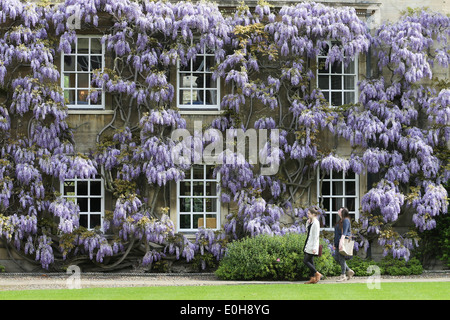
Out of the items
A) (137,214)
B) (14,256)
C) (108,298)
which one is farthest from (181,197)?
(108,298)

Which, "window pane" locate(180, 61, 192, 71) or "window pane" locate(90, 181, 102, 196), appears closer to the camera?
"window pane" locate(90, 181, 102, 196)

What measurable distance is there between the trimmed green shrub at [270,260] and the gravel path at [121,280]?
0.33 m

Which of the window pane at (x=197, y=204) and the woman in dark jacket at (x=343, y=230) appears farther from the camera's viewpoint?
the window pane at (x=197, y=204)

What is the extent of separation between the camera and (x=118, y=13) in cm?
1507

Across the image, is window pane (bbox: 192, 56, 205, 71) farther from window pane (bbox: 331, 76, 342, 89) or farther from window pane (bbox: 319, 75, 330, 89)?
window pane (bbox: 331, 76, 342, 89)

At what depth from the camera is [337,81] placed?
16000 millimetres

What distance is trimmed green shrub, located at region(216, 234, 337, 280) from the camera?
13.1 meters

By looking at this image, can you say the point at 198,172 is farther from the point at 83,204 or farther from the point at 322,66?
the point at 322,66

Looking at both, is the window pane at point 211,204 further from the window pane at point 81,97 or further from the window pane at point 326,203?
the window pane at point 81,97

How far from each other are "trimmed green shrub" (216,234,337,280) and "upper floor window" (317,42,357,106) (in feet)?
12.9

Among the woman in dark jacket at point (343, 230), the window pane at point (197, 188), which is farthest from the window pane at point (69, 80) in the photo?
the woman in dark jacket at point (343, 230)

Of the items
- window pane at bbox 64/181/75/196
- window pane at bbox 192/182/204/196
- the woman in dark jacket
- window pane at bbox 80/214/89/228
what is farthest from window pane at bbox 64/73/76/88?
the woman in dark jacket

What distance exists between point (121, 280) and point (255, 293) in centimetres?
416

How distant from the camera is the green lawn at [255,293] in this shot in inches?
395
